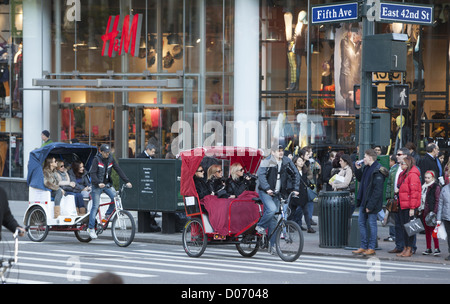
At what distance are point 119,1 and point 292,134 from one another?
6.79m

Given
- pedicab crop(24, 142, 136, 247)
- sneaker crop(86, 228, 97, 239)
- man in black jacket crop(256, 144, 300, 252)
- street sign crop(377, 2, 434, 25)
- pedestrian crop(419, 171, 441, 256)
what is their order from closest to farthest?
man in black jacket crop(256, 144, 300, 252) < pedestrian crop(419, 171, 441, 256) < street sign crop(377, 2, 434, 25) < sneaker crop(86, 228, 97, 239) < pedicab crop(24, 142, 136, 247)

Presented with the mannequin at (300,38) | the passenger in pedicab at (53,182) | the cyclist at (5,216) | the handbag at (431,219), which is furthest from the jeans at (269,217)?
the mannequin at (300,38)

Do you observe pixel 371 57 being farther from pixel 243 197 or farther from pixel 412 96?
pixel 412 96

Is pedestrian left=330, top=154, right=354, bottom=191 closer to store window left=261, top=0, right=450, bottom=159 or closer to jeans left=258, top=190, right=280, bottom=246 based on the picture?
jeans left=258, top=190, right=280, bottom=246

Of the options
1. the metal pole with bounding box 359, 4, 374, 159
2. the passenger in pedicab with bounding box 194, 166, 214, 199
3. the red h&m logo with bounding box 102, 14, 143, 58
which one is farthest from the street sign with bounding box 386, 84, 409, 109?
the red h&m logo with bounding box 102, 14, 143, 58

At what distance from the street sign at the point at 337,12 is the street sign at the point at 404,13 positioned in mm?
495

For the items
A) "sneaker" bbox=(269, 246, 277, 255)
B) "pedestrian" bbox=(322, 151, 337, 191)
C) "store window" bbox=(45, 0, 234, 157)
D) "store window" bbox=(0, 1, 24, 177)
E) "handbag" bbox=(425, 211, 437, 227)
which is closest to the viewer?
"sneaker" bbox=(269, 246, 277, 255)

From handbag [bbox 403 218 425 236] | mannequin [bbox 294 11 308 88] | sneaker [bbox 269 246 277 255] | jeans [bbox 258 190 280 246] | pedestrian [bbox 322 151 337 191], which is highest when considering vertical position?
mannequin [bbox 294 11 308 88]

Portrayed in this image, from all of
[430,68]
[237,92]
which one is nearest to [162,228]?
[237,92]

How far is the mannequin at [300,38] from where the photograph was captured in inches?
919

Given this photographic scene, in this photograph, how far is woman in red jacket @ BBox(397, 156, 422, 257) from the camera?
14633 millimetres

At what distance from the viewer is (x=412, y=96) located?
22344 mm

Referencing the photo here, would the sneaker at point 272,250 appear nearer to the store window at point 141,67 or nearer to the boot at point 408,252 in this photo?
the boot at point 408,252

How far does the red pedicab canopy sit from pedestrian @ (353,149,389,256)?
6.40 ft
